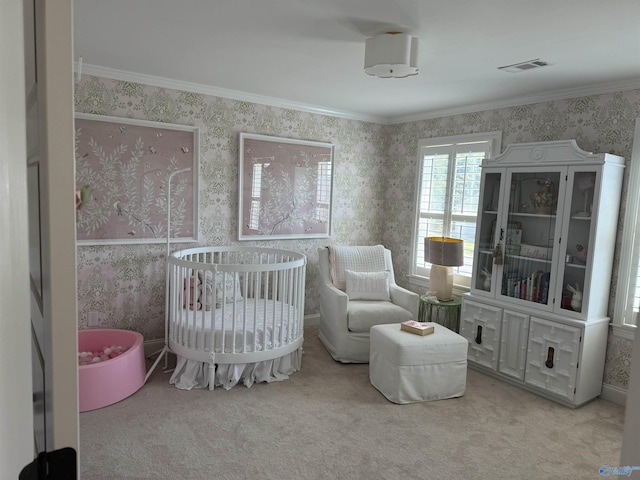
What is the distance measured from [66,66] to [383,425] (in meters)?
2.86

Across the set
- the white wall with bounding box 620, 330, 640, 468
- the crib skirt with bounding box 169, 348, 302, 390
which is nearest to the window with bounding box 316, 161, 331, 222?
the crib skirt with bounding box 169, 348, 302, 390

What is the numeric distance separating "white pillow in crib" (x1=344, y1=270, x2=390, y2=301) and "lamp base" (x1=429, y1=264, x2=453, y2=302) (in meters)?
0.48

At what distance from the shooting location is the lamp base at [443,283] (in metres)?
4.29

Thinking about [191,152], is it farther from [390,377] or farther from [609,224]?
[609,224]

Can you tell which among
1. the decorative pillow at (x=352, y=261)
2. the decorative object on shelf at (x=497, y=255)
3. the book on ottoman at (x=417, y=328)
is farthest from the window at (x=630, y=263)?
the decorative pillow at (x=352, y=261)

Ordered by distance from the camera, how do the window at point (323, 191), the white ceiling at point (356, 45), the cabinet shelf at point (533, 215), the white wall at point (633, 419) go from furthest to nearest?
the window at point (323, 191) < the cabinet shelf at point (533, 215) < the white ceiling at point (356, 45) < the white wall at point (633, 419)

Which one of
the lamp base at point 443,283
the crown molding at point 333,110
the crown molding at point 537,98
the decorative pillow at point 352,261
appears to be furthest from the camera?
the decorative pillow at point 352,261

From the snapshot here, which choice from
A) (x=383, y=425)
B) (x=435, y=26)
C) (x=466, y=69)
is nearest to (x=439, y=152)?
(x=466, y=69)

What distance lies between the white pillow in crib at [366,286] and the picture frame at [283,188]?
0.80 meters

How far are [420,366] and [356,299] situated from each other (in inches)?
47.9

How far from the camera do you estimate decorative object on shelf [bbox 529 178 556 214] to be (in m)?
3.49

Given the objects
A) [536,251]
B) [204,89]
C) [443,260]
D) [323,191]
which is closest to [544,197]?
[536,251]

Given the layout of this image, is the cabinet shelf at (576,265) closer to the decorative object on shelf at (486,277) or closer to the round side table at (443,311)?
the decorative object on shelf at (486,277)

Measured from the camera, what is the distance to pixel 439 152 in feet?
15.6
